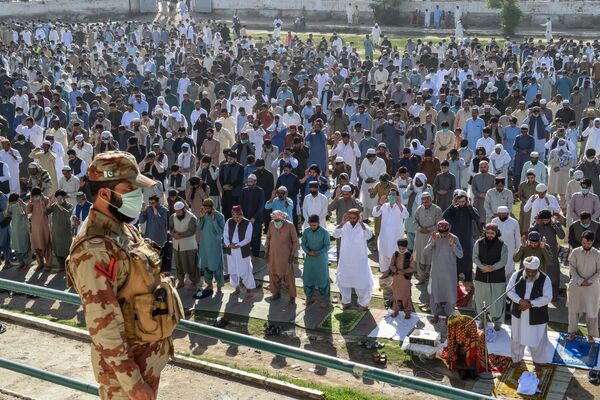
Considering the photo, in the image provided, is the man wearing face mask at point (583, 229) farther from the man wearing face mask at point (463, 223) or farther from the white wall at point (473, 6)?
the white wall at point (473, 6)

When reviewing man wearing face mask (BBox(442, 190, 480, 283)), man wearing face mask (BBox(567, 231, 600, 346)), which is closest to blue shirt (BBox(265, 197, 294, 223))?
man wearing face mask (BBox(442, 190, 480, 283))

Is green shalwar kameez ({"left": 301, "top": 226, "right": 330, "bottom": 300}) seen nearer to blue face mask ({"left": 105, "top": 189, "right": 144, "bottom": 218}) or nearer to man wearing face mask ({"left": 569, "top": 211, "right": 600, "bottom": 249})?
man wearing face mask ({"left": 569, "top": 211, "right": 600, "bottom": 249})

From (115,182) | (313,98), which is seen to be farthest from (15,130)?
(115,182)

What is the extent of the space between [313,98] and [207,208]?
28.9 feet

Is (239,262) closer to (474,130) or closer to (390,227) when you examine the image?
(390,227)

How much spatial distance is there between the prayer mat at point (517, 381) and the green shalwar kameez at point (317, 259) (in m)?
2.51

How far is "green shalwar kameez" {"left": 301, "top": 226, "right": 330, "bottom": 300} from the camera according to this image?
10273mm

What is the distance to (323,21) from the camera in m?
40.6

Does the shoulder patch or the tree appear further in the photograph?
the tree

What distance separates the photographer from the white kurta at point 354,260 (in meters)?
10.3

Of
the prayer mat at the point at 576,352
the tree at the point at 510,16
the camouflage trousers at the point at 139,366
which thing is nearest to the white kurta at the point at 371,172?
the prayer mat at the point at 576,352

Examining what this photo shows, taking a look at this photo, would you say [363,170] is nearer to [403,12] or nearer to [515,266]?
[515,266]

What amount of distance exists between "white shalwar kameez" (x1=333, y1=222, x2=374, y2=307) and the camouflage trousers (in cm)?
729

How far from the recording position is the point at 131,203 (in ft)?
9.92
